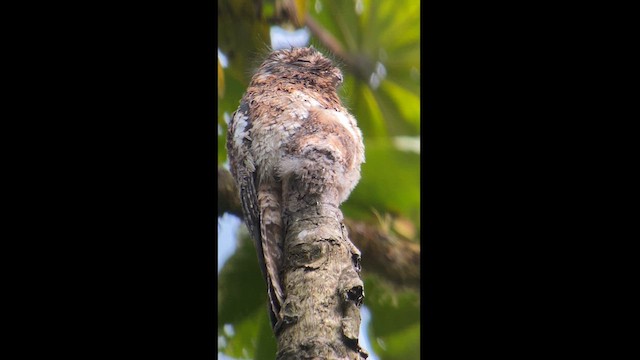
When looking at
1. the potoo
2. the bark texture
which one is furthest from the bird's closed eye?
the bark texture

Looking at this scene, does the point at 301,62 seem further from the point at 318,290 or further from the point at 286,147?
the point at 318,290

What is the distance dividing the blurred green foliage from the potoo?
5 cm

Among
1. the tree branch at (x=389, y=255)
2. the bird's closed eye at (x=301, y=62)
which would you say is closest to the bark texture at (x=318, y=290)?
the tree branch at (x=389, y=255)

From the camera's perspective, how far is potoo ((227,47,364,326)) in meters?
2.56

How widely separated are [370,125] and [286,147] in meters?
0.32

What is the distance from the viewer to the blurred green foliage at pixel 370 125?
2717mm

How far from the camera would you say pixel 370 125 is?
278 cm

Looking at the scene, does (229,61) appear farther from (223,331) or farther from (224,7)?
(223,331)

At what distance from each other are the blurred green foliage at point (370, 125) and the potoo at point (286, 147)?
0.05 meters

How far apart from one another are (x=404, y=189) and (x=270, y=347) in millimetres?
645

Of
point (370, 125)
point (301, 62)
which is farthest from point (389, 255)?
point (301, 62)

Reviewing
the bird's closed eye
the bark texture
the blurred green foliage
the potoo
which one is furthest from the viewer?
the bird's closed eye

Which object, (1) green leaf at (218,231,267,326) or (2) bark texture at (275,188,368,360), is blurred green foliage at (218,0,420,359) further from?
(2) bark texture at (275,188,368,360)

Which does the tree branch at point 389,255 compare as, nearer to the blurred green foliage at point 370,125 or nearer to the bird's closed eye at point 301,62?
the blurred green foliage at point 370,125
